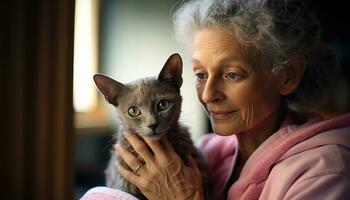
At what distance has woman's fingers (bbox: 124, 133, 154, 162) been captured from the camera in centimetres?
116

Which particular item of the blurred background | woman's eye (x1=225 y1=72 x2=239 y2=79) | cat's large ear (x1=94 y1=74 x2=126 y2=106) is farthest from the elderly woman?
the blurred background

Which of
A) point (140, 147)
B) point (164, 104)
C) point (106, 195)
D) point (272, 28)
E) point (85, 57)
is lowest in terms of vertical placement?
point (106, 195)

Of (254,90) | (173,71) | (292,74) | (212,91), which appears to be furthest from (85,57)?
(292,74)

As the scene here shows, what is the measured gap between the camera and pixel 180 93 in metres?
1.21

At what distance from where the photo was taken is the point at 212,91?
1.14m

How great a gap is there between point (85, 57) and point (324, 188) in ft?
2.27

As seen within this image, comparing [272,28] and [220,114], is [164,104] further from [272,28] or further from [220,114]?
[272,28]

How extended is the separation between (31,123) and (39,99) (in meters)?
0.04

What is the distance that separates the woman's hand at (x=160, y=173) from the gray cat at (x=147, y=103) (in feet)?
0.07

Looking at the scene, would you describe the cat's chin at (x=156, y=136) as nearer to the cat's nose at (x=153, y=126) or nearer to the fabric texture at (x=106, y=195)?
the cat's nose at (x=153, y=126)

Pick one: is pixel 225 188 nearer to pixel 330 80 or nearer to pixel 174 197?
pixel 174 197

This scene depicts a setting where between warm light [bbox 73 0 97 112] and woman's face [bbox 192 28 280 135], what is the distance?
0.29 metres

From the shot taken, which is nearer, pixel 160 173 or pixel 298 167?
pixel 298 167

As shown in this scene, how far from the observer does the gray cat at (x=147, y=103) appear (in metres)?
1.14
